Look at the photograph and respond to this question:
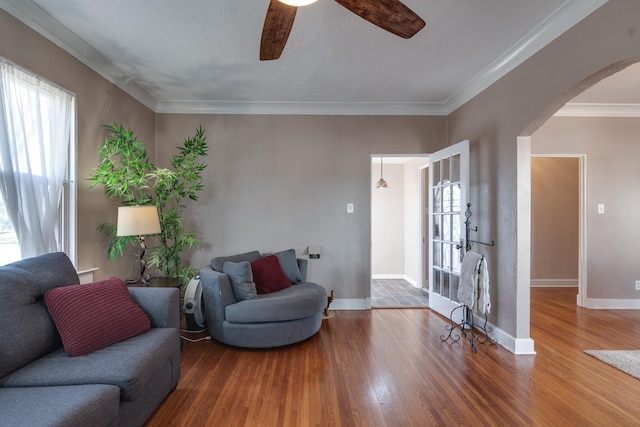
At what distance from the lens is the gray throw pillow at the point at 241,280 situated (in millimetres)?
2918

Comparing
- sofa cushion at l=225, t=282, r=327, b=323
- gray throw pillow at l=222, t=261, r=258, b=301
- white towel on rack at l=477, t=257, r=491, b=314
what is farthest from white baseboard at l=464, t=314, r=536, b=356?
gray throw pillow at l=222, t=261, r=258, b=301

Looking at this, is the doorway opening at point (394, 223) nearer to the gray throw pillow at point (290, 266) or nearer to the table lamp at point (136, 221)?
the gray throw pillow at point (290, 266)

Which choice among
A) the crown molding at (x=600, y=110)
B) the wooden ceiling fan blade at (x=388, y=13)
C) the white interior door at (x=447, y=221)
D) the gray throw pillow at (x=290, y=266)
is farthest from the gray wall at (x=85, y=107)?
the crown molding at (x=600, y=110)

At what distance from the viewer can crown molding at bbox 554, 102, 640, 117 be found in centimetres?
395

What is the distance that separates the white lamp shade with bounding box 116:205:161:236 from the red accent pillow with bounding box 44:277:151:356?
718mm

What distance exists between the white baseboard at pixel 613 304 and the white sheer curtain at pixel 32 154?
5.99 metres

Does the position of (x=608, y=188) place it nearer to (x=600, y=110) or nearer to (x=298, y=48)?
(x=600, y=110)

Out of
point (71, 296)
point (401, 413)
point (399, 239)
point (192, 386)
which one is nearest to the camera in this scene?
point (71, 296)

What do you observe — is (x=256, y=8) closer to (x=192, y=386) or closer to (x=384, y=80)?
(x=384, y=80)

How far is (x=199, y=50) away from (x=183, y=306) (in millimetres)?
2573

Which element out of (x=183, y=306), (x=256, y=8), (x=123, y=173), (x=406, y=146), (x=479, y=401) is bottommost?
(x=479, y=401)

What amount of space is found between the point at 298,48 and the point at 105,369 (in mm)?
2626

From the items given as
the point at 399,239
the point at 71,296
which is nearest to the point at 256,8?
the point at 71,296

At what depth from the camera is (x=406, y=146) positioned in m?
4.09
